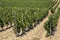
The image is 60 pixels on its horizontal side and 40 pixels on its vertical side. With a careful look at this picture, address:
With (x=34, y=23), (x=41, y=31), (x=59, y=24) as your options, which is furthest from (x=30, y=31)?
(x=59, y=24)

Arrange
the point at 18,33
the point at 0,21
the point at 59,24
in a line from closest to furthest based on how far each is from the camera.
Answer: the point at 18,33
the point at 0,21
the point at 59,24

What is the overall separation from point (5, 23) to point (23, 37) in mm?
13092

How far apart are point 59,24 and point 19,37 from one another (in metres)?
20.7

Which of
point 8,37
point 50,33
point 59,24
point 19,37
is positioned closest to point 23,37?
point 19,37

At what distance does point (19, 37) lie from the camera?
6075cm

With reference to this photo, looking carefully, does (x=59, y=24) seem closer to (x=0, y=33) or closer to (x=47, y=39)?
(x=47, y=39)

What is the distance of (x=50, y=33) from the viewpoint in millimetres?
59906

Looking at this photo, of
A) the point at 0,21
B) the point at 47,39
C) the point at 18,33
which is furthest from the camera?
the point at 0,21

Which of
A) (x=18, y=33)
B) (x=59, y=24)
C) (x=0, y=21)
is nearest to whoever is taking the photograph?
(x=18, y=33)

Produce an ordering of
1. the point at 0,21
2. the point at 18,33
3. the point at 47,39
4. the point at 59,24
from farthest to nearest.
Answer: the point at 59,24, the point at 0,21, the point at 18,33, the point at 47,39

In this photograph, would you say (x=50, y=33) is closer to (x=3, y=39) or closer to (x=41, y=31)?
(x=41, y=31)

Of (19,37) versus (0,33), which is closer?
(19,37)

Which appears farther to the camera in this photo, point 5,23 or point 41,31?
point 5,23

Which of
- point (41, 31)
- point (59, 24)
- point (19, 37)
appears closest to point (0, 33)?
point (19, 37)
